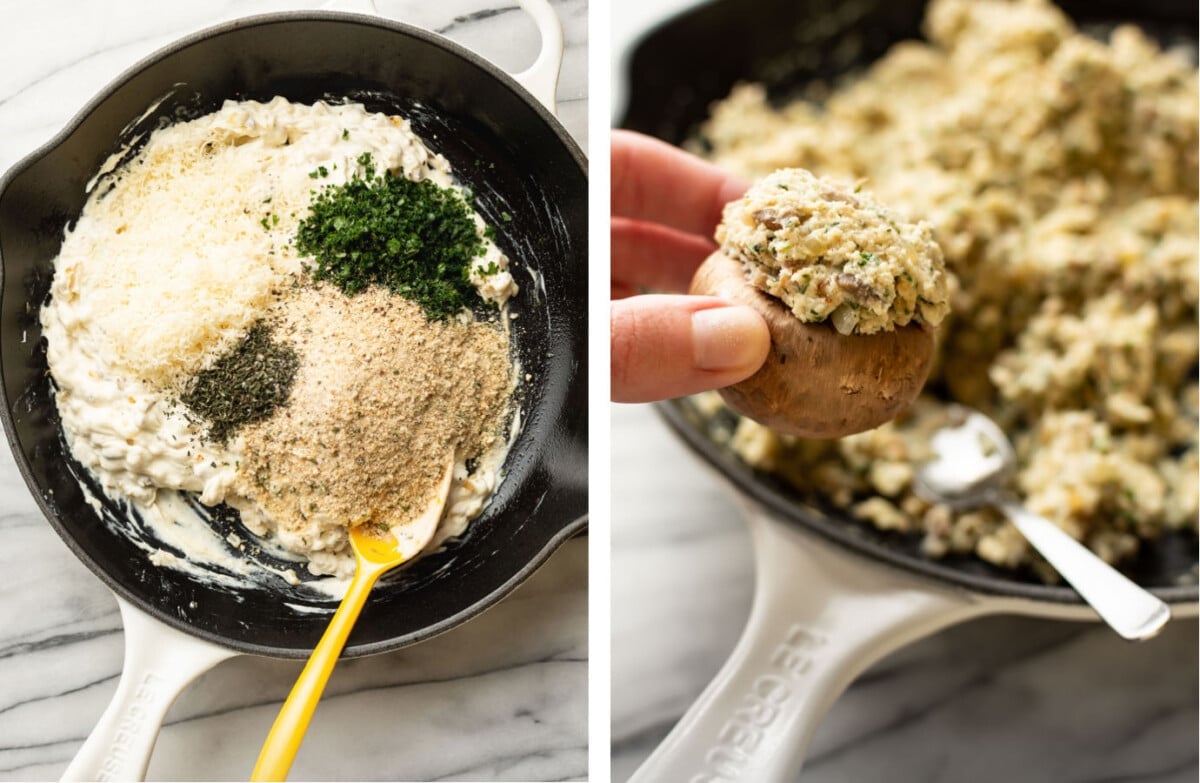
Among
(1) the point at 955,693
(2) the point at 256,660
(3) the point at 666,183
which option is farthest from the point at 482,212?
(1) the point at 955,693

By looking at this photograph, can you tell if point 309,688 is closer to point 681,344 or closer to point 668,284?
point 681,344

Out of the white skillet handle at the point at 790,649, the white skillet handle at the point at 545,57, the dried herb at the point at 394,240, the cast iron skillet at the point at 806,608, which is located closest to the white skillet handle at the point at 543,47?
the white skillet handle at the point at 545,57

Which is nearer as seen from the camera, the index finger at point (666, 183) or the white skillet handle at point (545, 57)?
the white skillet handle at point (545, 57)

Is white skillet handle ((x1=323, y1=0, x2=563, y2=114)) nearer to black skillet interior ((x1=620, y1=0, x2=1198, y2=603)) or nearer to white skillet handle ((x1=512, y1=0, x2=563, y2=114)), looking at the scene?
white skillet handle ((x1=512, y1=0, x2=563, y2=114))

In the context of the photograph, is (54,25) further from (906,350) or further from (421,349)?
(906,350)

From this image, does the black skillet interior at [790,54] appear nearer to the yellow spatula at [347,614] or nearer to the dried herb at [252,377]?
the yellow spatula at [347,614]

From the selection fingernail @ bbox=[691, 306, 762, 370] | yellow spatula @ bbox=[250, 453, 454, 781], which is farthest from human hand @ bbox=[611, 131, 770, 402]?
yellow spatula @ bbox=[250, 453, 454, 781]

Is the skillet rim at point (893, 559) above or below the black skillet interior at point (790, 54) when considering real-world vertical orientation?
below

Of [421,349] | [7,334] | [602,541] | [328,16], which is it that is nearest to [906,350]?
[602,541]
